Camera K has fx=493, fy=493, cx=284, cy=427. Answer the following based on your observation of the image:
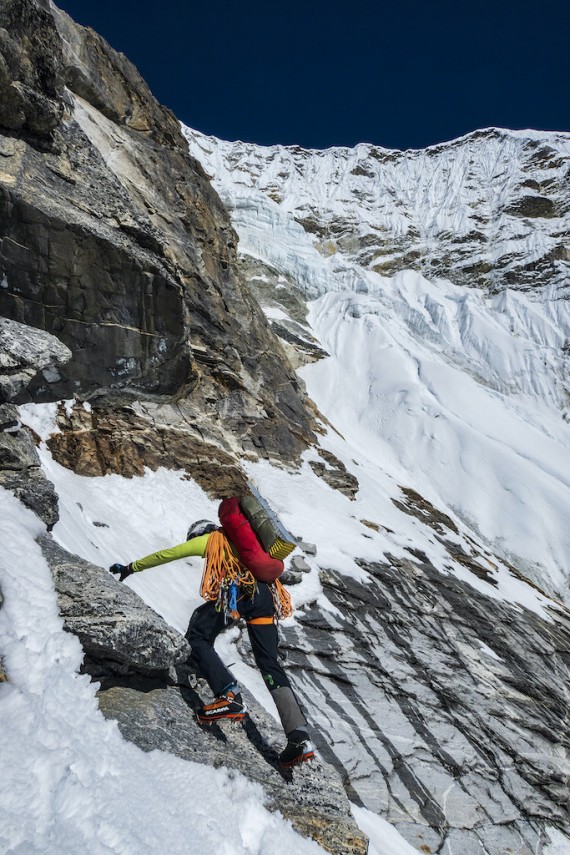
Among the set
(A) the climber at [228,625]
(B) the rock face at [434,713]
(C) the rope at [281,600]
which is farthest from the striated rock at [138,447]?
(C) the rope at [281,600]

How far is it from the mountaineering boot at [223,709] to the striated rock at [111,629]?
40cm

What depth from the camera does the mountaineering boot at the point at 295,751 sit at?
3.38 metres

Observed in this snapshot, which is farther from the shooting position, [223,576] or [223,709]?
[223,576]

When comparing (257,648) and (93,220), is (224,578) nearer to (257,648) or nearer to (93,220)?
(257,648)

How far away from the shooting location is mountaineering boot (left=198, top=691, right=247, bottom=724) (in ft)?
11.5

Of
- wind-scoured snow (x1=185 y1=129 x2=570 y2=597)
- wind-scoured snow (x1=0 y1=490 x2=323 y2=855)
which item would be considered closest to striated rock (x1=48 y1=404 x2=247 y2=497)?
wind-scoured snow (x1=0 y1=490 x2=323 y2=855)

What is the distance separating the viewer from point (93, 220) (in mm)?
8898

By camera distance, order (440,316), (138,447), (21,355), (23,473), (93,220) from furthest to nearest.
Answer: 1. (440,316)
2. (138,447)
3. (93,220)
4. (21,355)
5. (23,473)

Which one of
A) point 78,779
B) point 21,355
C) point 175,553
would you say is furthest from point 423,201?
point 78,779

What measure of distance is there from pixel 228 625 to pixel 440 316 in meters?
70.4

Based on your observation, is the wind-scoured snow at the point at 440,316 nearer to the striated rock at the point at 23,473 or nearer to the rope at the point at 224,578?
the rope at the point at 224,578

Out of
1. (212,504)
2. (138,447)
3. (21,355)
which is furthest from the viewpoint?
(212,504)

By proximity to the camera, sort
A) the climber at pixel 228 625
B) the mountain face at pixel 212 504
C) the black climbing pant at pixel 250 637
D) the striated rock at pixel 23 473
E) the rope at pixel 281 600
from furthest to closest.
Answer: the mountain face at pixel 212 504, the striated rock at pixel 23 473, the rope at pixel 281 600, the black climbing pant at pixel 250 637, the climber at pixel 228 625

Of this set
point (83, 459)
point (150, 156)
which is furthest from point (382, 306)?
point (83, 459)
